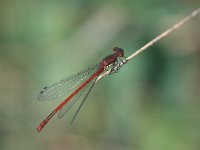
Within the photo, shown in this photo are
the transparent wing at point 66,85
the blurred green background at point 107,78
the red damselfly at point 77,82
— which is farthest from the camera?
the blurred green background at point 107,78

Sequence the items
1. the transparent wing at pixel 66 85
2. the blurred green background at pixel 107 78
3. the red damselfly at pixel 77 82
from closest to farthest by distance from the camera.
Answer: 1. the red damselfly at pixel 77 82
2. the transparent wing at pixel 66 85
3. the blurred green background at pixel 107 78

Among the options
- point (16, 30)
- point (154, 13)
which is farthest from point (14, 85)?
point (154, 13)

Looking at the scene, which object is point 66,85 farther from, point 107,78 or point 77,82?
point 107,78

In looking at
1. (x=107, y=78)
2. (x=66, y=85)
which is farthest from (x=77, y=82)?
(x=107, y=78)

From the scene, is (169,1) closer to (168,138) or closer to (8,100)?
(168,138)

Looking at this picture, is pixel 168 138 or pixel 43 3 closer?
pixel 168 138

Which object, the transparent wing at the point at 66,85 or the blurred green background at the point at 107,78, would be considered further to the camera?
the blurred green background at the point at 107,78

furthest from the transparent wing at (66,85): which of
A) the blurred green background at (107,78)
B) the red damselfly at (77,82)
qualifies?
the blurred green background at (107,78)

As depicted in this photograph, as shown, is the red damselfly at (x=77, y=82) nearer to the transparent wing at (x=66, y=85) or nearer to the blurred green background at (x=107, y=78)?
the transparent wing at (x=66, y=85)
